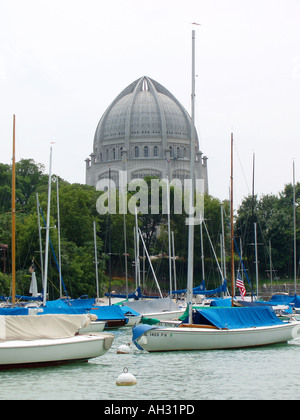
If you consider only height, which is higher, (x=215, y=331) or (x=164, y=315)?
(x=215, y=331)

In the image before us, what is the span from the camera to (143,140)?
136m

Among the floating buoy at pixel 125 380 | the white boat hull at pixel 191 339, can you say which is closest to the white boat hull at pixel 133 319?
the white boat hull at pixel 191 339

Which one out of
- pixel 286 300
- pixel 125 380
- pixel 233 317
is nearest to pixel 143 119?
pixel 286 300

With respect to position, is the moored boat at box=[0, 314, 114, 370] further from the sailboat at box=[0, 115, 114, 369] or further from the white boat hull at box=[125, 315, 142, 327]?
the white boat hull at box=[125, 315, 142, 327]

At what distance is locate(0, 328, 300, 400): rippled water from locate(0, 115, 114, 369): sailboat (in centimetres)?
35

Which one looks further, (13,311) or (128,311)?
(128,311)

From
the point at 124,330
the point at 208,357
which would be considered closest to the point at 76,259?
the point at 124,330

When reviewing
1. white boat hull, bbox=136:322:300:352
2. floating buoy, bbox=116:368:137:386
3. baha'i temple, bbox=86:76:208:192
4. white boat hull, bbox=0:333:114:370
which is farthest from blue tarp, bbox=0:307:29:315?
baha'i temple, bbox=86:76:208:192

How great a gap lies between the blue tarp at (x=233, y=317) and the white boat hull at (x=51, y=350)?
16.7 feet

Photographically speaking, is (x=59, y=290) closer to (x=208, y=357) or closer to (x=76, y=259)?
(x=76, y=259)

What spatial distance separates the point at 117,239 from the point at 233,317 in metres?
49.2

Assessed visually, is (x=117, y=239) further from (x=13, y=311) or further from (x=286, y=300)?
(x=13, y=311)
